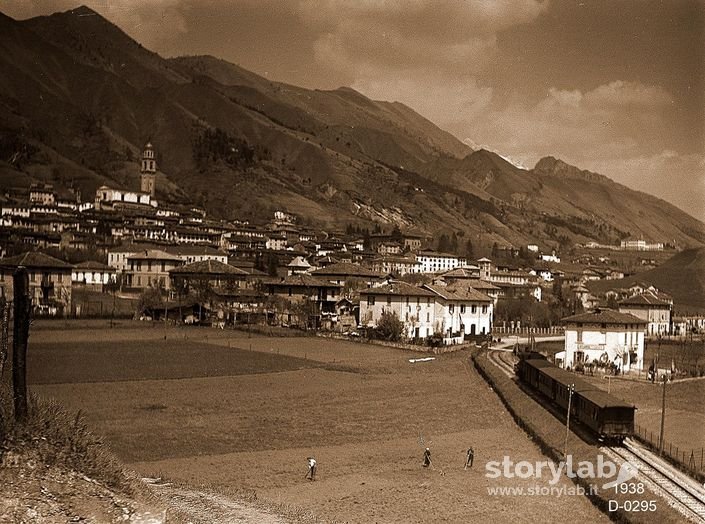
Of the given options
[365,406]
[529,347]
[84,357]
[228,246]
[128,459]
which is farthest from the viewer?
[228,246]

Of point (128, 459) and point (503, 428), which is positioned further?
point (503, 428)

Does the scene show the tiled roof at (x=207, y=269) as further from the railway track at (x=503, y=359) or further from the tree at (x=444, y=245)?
the tree at (x=444, y=245)

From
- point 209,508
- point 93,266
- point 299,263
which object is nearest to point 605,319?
point 209,508

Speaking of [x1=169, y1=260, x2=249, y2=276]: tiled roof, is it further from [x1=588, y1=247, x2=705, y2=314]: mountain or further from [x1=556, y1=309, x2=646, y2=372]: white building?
[x1=588, y1=247, x2=705, y2=314]: mountain

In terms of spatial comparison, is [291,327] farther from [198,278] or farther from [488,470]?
[488,470]

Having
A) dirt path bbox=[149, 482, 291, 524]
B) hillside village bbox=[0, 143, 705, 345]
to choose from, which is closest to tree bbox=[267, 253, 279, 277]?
hillside village bbox=[0, 143, 705, 345]

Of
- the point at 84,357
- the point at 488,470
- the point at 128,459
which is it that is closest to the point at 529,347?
the point at 84,357
